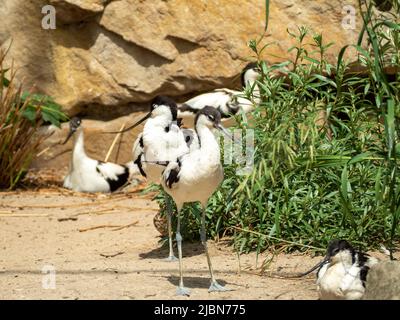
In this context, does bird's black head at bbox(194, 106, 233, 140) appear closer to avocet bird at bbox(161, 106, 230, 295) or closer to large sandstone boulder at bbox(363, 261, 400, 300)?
avocet bird at bbox(161, 106, 230, 295)

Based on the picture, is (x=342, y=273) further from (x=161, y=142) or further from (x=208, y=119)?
(x=161, y=142)

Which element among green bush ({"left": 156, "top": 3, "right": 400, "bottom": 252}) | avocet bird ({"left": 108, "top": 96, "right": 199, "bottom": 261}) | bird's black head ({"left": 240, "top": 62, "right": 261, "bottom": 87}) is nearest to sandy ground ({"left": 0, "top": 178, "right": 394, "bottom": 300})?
green bush ({"left": 156, "top": 3, "right": 400, "bottom": 252})

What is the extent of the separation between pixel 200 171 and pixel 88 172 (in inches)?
140

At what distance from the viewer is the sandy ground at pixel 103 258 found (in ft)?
14.4

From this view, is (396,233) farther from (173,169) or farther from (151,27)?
(151,27)

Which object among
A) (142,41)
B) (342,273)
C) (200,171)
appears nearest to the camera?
(342,273)

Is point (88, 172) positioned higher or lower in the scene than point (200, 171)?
lower

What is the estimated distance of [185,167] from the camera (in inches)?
177

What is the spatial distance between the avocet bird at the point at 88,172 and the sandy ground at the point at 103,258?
161 mm

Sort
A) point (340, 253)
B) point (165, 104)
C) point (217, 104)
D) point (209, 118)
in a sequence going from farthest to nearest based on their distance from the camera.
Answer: point (217, 104) < point (165, 104) < point (209, 118) < point (340, 253)

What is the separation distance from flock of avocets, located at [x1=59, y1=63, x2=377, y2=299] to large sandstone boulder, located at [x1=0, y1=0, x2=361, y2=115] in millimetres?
433

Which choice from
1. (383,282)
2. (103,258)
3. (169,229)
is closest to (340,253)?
(383,282)

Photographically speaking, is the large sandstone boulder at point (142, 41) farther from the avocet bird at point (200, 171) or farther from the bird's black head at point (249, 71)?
the avocet bird at point (200, 171)

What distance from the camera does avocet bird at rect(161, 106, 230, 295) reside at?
4.41 metres
